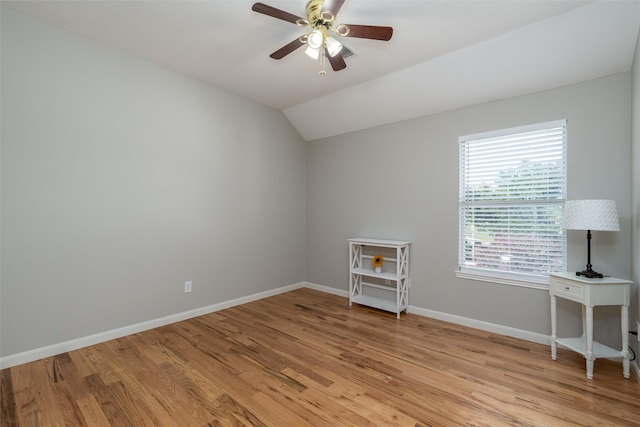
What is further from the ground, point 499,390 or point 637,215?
point 637,215

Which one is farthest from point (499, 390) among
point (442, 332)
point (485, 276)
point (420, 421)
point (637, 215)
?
point (637, 215)

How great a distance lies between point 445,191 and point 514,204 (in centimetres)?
70

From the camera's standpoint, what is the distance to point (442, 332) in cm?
298

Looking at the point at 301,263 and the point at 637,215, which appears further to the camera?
the point at 301,263

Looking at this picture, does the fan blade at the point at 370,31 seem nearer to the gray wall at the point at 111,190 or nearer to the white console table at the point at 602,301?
the gray wall at the point at 111,190

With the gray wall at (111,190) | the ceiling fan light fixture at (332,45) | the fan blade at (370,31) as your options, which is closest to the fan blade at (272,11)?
the ceiling fan light fixture at (332,45)

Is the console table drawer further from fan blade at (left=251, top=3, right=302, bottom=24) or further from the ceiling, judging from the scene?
fan blade at (left=251, top=3, right=302, bottom=24)

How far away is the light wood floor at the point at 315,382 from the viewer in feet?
5.67

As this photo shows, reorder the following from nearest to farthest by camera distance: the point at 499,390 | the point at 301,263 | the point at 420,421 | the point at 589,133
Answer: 1. the point at 420,421
2. the point at 499,390
3. the point at 589,133
4. the point at 301,263

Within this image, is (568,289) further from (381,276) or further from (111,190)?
(111,190)

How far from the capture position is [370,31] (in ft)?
6.51

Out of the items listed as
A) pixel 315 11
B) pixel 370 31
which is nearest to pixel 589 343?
pixel 370 31

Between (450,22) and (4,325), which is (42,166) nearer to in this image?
(4,325)

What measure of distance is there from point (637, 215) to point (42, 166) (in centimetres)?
476
